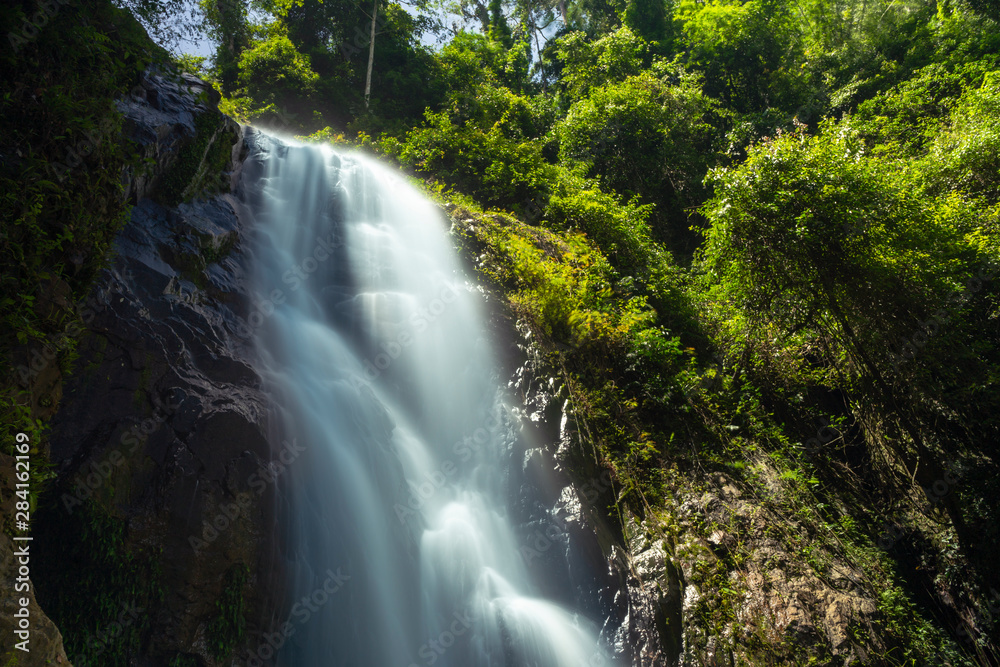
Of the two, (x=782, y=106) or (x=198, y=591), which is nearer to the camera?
(x=198, y=591)

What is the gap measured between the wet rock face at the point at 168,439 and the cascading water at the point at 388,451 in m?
0.47

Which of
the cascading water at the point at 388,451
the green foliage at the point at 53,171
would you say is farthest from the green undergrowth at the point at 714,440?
the green foliage at the point at 53,171

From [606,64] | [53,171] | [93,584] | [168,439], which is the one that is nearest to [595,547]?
[168,439]

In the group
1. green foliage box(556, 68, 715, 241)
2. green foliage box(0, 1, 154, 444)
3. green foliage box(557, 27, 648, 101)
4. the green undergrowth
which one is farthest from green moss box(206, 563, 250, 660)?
green foliage box(557, 27, 648, 101)

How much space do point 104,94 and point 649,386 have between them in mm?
6826

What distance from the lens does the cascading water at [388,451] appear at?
5176 mm

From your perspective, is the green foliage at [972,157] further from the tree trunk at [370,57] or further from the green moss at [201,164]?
the tree trunk at [370,57]

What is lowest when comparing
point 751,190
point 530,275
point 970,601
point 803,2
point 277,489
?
point 277,489

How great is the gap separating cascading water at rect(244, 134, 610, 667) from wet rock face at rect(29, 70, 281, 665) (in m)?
0.47

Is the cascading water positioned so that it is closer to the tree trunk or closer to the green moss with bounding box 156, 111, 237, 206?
the green moss with bounding box 156, 111, 237, 206

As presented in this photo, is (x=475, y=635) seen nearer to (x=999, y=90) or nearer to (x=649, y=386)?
(x=649, y=386)

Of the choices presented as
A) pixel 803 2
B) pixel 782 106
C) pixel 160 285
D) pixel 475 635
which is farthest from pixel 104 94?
pixel 803 2

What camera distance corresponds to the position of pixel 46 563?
12.9 ft

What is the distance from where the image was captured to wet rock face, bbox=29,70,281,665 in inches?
165
